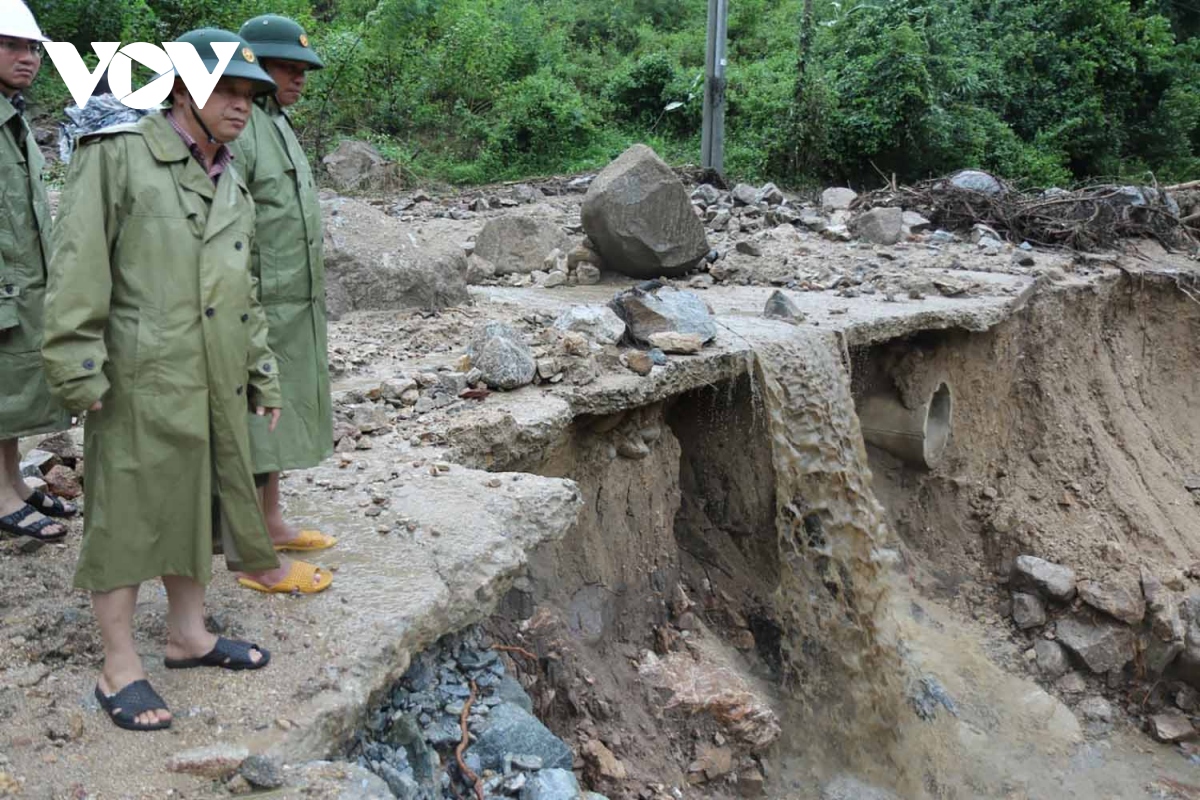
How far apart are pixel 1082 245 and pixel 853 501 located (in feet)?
14.6

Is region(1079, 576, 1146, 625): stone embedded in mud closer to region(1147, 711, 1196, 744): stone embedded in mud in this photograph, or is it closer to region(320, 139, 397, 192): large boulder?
region(1147, 711, 1196, 744): stone embedded in mud

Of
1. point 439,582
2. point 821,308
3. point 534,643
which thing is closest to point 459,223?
point 821,308

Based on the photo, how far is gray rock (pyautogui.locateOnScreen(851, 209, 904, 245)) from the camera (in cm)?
863

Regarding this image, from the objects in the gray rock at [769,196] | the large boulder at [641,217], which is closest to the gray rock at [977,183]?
the gray rock at [769,196]

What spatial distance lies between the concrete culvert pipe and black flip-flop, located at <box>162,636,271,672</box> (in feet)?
17.2

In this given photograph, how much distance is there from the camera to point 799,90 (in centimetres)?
1239

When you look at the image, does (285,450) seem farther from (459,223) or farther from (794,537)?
(459,223)

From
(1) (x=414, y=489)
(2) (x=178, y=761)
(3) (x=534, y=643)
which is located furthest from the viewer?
(3) (x=534, y=643)

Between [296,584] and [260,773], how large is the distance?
71cm

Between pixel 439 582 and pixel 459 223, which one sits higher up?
pixel 459 223

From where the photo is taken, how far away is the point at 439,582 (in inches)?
121

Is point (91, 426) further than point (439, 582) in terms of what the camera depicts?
No

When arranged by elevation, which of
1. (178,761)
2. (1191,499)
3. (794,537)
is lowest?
(1191,499)

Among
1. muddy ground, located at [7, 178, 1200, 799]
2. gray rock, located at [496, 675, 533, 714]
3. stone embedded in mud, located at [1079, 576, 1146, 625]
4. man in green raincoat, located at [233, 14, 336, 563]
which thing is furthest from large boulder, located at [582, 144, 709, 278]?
gray rock, located at [496, 675, 533, 714]
